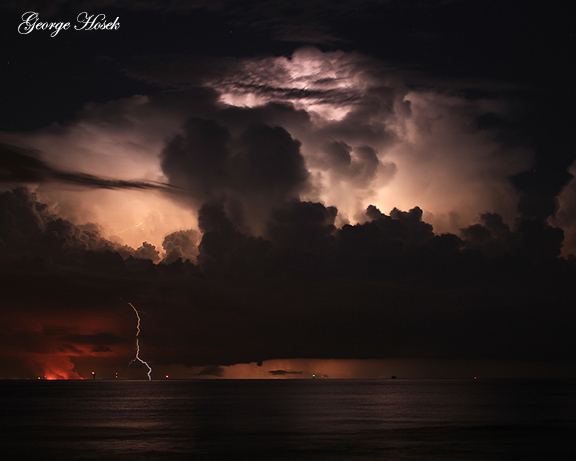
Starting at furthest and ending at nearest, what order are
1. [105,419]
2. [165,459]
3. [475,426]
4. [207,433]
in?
[105,419], [475,426], [207,433], [165,459]

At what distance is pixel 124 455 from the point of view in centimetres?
6150

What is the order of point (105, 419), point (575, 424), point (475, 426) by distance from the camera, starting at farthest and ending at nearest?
1. point (105, 419)
2. point (575, 424)
3. point (475, 426)

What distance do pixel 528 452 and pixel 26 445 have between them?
168 feet

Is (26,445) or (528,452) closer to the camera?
(528,452)

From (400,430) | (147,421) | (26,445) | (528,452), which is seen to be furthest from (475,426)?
(26,445)

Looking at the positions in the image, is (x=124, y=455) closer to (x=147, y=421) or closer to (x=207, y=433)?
(x=207, y=433)

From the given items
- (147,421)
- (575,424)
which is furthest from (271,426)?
(575,424)

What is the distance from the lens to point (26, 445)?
235ft

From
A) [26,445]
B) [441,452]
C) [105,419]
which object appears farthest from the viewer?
[105,419]

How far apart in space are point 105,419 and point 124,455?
176 feet

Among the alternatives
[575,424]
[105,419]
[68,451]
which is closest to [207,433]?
[68,451]

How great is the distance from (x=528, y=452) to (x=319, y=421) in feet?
145

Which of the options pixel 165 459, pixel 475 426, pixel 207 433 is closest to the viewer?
pixel 165 459

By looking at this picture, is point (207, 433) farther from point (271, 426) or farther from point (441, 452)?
point (441, 452)
